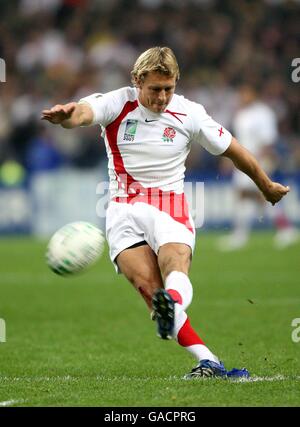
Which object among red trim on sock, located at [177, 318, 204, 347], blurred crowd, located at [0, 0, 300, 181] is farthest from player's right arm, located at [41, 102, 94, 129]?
blurred crowd, located at [0, 0, 300, 181]

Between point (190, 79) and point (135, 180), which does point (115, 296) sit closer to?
point (135, 180)

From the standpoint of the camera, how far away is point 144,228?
260 inches

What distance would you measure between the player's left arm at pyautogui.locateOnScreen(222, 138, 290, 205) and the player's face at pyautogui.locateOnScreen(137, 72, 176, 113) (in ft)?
1.87

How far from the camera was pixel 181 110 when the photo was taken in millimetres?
6684

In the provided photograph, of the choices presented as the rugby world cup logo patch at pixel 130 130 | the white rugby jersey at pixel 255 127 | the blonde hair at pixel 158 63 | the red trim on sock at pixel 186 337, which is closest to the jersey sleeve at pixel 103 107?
the rugby world cup logo patch at pixel 130 130

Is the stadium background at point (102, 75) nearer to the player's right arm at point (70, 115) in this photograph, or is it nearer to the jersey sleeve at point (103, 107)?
the jersey sleeve at point (103, 107)

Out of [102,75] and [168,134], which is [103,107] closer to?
[168,134]

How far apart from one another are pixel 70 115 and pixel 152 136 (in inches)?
31.2

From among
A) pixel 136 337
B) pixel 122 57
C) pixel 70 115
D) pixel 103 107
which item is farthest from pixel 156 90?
pixel 122 57

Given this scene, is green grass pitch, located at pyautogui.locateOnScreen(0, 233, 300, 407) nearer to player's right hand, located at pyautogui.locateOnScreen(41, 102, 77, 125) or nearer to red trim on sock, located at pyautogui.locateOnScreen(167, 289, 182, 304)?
red trim on sock, located at pyautogui.locateOnScreen(167, 289, 182, 304)

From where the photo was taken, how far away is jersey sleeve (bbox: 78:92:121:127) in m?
6.43

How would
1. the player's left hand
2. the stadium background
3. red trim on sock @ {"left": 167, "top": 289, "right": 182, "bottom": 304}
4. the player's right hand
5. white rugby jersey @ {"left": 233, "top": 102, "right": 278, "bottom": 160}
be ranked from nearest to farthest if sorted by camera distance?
the player's right hand → red trim on sock @ {"left": 167, "top": 289, "right": 182, "bottom": 304} → the player's left hand → white rugby jersey @ {"left": 233, "top": 102, "right": 278, "bottom": 160} → the stadium background

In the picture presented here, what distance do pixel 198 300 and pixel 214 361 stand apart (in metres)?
5.04

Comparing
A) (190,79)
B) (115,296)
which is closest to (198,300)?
(115,296)
